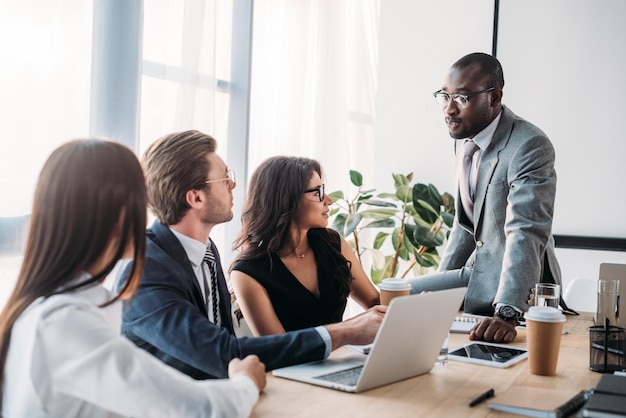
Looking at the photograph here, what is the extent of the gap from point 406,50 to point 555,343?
9.90 feet

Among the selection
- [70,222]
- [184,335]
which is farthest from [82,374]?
[184,335]

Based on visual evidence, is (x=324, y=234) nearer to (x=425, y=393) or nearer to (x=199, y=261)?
(x=199, y=261)

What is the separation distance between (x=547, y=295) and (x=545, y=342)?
1.10 feet

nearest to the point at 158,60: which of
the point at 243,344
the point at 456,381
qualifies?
the point at 243,344

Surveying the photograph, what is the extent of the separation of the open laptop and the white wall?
259 centimetres

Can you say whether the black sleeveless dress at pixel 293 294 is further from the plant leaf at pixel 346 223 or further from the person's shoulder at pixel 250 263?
the plant leaf at pixel 346 223

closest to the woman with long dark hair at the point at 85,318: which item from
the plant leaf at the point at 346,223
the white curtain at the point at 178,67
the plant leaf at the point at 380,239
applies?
the white curtain at the point at 178,67

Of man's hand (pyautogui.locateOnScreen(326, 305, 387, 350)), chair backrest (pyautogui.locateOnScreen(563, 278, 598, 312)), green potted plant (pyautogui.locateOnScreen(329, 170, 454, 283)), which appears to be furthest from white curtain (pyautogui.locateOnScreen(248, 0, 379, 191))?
man's hand (pyautogui.locateOnScreen(326, 305, 387, 350))

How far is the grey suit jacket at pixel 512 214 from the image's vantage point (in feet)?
8.07

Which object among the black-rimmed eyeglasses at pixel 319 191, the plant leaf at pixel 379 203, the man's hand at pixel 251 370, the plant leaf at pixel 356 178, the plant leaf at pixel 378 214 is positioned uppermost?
the plant leaf at pixel 356 178

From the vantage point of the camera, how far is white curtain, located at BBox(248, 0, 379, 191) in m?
4.01

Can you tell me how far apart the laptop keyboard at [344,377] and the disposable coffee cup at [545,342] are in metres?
0.42

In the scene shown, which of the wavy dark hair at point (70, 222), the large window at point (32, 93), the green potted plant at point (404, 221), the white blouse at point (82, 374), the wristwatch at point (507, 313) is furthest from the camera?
the green potted plant at point (404, 221)

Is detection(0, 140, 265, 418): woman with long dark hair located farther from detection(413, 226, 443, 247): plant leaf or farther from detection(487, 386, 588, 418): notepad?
detection(413, 226, 443, 247): plant leaf
